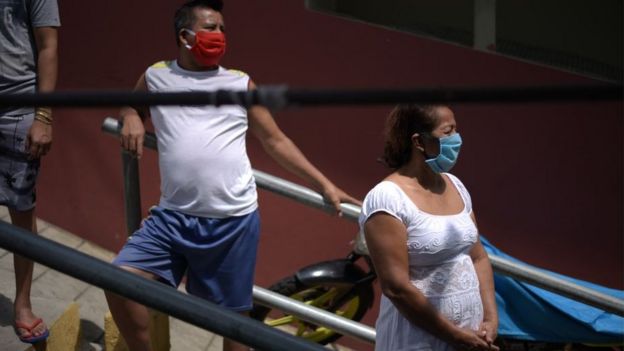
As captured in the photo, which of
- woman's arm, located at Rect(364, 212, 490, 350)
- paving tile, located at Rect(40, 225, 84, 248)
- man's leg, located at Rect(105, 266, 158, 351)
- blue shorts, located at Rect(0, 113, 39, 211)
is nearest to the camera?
woman's arm, located at Rect(364, 212, 490, 350)

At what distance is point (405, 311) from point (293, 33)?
8.95 feet

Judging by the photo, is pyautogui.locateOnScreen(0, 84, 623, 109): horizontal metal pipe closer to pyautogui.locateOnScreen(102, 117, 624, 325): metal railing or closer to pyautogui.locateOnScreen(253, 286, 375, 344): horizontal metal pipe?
pyautogui.locateOnScreen(102, 117, 624, 325): metal railing

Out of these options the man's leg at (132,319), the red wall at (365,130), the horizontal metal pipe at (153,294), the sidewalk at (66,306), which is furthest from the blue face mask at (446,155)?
the red wall at (365,130)

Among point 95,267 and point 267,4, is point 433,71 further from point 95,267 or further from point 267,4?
point 95,267

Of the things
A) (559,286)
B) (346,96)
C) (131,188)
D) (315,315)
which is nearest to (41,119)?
(131,188)

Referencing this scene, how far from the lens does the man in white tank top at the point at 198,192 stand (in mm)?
3498

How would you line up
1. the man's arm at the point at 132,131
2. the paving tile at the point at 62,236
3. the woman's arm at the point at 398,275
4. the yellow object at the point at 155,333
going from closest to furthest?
the woman's arm at the point at 398,275
the man's arm at the point at 132,131
the yellow object at the point at 155,333
the paving tile at the point at 62,236

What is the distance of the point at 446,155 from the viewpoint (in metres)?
3.11

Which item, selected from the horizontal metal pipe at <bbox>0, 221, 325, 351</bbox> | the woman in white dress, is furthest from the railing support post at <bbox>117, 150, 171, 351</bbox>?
the horizontal metal pipe at <bbox>0, 221, 325, 351</bbox>

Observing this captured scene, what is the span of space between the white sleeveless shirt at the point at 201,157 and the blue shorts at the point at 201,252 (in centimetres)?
5

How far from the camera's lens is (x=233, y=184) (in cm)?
356

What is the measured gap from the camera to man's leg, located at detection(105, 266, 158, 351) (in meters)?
3.43

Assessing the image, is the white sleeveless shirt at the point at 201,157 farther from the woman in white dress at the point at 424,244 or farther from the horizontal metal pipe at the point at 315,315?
the woman in white dress at the point at 424,244

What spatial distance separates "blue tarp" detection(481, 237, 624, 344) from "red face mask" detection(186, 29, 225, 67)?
4.89 ft
